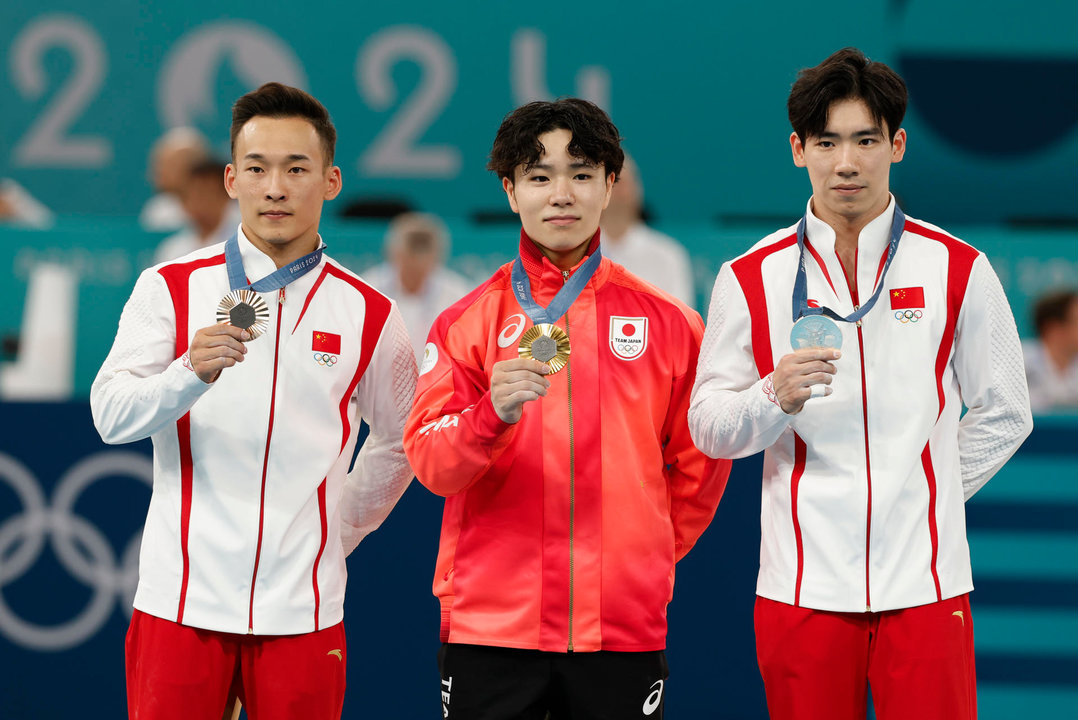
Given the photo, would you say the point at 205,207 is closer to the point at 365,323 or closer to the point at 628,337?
the point at 365,323

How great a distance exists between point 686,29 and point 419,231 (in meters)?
3.79

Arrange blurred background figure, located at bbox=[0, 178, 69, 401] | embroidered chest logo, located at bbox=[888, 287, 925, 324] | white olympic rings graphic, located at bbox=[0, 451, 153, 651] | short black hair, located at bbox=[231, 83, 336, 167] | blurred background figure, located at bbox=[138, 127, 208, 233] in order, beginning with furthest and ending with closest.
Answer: blurred background figure, located at bbox=[138, 127, 208, 233]
blurred background figure, located at bbox=[0, 178, 69, 401]
white olympic rings graphic, located at bbox=[0, 451, 153, 651]
short black hair, located at bbox=[231, 83, 336, 167]
embroidered chest logo, located at bbox=[888, 287, 925, 324]

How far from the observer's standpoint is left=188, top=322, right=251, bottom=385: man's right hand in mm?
3066

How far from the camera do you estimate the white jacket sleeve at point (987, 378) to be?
333 cm

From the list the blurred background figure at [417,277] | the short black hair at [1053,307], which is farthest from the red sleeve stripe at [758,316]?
the short black hair at [1053,307]

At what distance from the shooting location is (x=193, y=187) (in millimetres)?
7332

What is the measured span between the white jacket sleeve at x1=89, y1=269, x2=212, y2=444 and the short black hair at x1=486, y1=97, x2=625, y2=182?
0.96 m

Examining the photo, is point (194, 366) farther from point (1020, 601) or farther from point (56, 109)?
point (56, 109)

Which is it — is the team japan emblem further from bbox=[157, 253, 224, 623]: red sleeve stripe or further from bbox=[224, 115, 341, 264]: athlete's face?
bbox=[157, 253, 224, 623]: red sleeve stripe

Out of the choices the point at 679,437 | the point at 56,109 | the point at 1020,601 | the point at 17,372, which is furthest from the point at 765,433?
the point at 56,109

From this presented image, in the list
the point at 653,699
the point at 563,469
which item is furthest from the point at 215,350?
the point at 653,699

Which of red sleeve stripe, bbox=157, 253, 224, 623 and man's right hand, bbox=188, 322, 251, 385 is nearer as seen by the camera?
man's right hand, bbox=188, 322, 251, 385

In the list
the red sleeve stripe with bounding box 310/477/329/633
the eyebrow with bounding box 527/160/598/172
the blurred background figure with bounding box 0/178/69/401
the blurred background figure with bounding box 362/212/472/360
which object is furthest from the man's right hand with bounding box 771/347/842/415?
the blurred background figure with bounding box 0/178/69/401

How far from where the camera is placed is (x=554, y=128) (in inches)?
131
